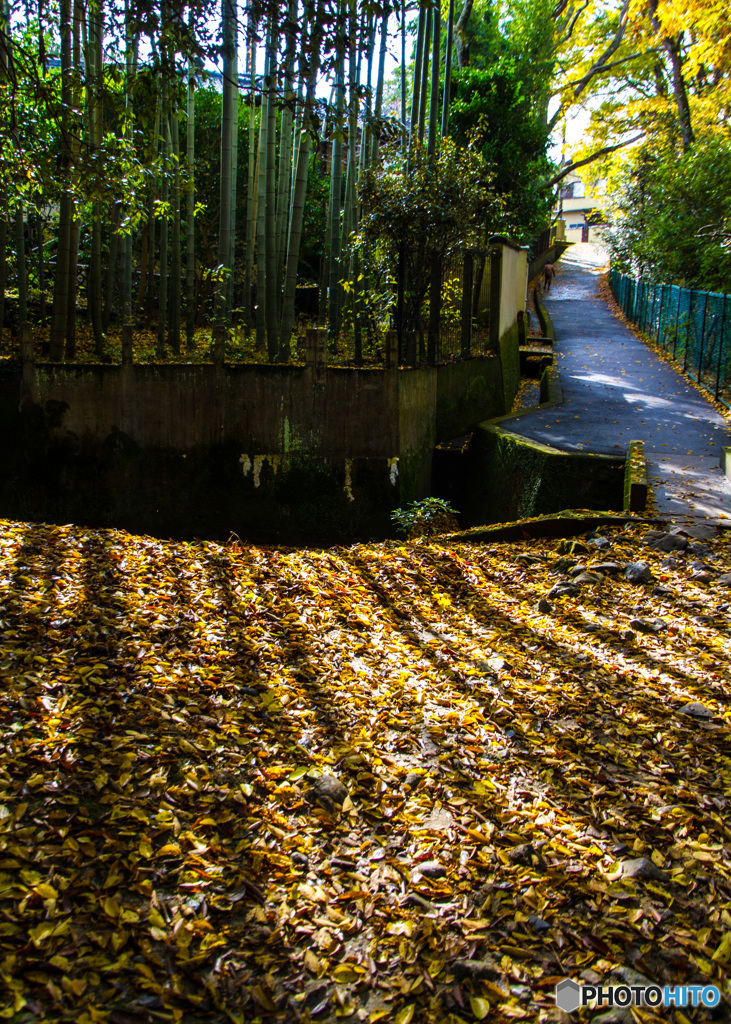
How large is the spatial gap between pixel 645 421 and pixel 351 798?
24.6 ft

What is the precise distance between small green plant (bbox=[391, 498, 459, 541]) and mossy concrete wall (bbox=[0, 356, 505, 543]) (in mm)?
430

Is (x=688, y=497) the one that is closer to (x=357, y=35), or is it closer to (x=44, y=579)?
(x=357, y=35)

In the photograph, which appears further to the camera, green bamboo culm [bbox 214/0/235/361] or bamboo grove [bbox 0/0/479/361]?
green bamboo culm [bbox 214/0/235/361]

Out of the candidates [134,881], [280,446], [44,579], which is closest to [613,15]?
[280,446]

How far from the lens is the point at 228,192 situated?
8.27m

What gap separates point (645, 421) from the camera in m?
9.17

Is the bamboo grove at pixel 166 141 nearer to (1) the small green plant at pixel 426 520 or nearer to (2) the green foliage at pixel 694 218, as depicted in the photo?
(1) the small green plant at pixel 426 520

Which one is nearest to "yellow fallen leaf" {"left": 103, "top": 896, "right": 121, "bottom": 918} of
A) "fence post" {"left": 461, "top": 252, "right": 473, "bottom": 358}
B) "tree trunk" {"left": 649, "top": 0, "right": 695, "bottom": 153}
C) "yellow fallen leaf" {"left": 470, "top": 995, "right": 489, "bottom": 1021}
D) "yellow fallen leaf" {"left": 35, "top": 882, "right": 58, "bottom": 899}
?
"yellow fallen leaf" {"left": 35, "top": 882, "right": 58, "bottom": 899}

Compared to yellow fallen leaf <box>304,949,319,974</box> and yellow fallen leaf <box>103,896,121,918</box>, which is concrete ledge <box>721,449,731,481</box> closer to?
yellow fallen leaf <box>304,949,319,974</box>

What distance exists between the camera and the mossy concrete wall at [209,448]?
25.7 feet

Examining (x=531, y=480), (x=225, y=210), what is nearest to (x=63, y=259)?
(x=225, y=210)

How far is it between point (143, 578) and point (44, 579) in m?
0.61

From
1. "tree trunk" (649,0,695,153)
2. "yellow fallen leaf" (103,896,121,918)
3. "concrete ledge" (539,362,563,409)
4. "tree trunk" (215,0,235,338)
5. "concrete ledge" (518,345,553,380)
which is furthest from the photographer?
"tree trunk" (649,0,695,153)

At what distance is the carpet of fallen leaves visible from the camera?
219 centimetres
